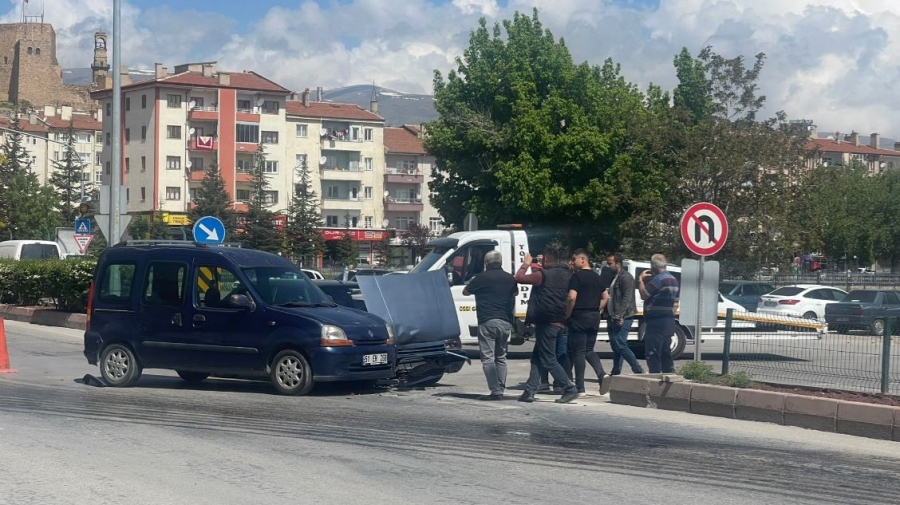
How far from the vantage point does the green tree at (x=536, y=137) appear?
48781mm

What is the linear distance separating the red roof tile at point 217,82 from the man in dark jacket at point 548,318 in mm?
74480

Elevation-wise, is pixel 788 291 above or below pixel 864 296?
above

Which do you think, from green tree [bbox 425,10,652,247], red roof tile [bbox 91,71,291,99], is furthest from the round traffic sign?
red roof tile [bbox 91,71,291,99]

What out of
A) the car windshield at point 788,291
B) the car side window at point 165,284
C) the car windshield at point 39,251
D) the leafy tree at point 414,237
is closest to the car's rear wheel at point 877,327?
the car side window at point 165,284

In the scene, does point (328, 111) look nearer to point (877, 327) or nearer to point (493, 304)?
point (493, 304)

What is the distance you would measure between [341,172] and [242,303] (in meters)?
82.1

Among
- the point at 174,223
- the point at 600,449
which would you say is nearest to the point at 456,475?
the point at 600,449

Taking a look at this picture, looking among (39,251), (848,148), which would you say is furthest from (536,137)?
(848,148)

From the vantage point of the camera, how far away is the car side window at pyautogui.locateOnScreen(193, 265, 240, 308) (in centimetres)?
1336

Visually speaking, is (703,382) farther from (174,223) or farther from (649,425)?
(174,223)

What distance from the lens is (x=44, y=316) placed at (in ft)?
89.3

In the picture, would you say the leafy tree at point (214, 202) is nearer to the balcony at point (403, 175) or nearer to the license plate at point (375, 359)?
the balcony at point (403, 175)

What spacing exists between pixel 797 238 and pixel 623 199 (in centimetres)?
792

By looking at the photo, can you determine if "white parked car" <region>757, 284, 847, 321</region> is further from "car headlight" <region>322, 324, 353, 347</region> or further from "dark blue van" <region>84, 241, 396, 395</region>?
"car headlight" <region>322, 324, 353, 347</region>
